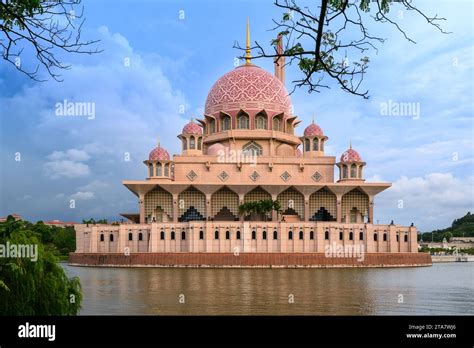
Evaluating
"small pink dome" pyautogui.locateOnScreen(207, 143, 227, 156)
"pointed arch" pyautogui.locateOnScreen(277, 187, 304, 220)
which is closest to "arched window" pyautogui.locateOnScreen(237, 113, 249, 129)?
"small pink dome" pyautogui.locateOnScreen(207, 143, 227, 156)

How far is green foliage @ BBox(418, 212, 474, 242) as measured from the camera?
116 meters

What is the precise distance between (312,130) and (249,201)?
36.3ft

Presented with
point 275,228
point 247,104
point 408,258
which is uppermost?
point 247,104

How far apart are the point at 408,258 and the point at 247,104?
24.5m

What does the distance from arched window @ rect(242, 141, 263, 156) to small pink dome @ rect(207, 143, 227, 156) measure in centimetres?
254

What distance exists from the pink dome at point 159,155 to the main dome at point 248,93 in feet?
32.0

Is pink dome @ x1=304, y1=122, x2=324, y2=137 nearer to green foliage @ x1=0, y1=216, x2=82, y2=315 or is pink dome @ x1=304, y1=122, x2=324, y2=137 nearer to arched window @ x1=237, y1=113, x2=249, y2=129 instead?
arched window @ x1=237, y1=113, x2=249, y2=129

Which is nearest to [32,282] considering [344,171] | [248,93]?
[344,171]

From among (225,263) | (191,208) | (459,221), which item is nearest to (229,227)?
(225,263)

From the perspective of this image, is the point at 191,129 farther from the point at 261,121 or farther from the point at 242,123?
the point at 261,121

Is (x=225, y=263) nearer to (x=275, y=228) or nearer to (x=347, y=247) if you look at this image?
(x=275, y=228)

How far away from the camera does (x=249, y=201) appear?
192 feet

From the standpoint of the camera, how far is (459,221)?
5118 inches

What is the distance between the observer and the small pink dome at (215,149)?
6010cm
